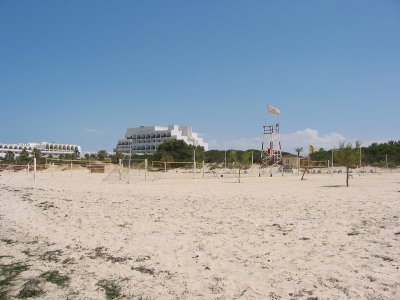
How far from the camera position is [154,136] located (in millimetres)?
124938

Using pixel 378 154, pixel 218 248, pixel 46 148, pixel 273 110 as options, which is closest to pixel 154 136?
pixel 46 148

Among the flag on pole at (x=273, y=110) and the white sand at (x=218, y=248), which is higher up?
the flag on pole at (x=273, y=110)

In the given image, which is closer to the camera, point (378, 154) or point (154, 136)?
point (378, 154)

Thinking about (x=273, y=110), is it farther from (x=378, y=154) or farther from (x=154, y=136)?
(x=154, y=136)

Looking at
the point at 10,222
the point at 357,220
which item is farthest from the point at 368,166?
the point at 10,222

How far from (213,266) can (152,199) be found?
→ 7.68 metres

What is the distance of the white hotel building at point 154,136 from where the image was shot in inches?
4823

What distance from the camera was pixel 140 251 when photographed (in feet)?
21.0

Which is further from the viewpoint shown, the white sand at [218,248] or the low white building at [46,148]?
the low white building at [46,148]

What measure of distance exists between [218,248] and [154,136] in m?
120

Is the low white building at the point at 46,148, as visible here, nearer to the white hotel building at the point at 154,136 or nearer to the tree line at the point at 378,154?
the white hotel building at the point at 154,136

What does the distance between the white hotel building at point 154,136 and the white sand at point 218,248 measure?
11080 cm

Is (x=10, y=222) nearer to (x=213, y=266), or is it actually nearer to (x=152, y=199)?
(x=152, y=199)

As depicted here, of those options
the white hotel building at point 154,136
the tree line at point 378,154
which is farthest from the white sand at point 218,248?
the white hotel building at point 154,136
